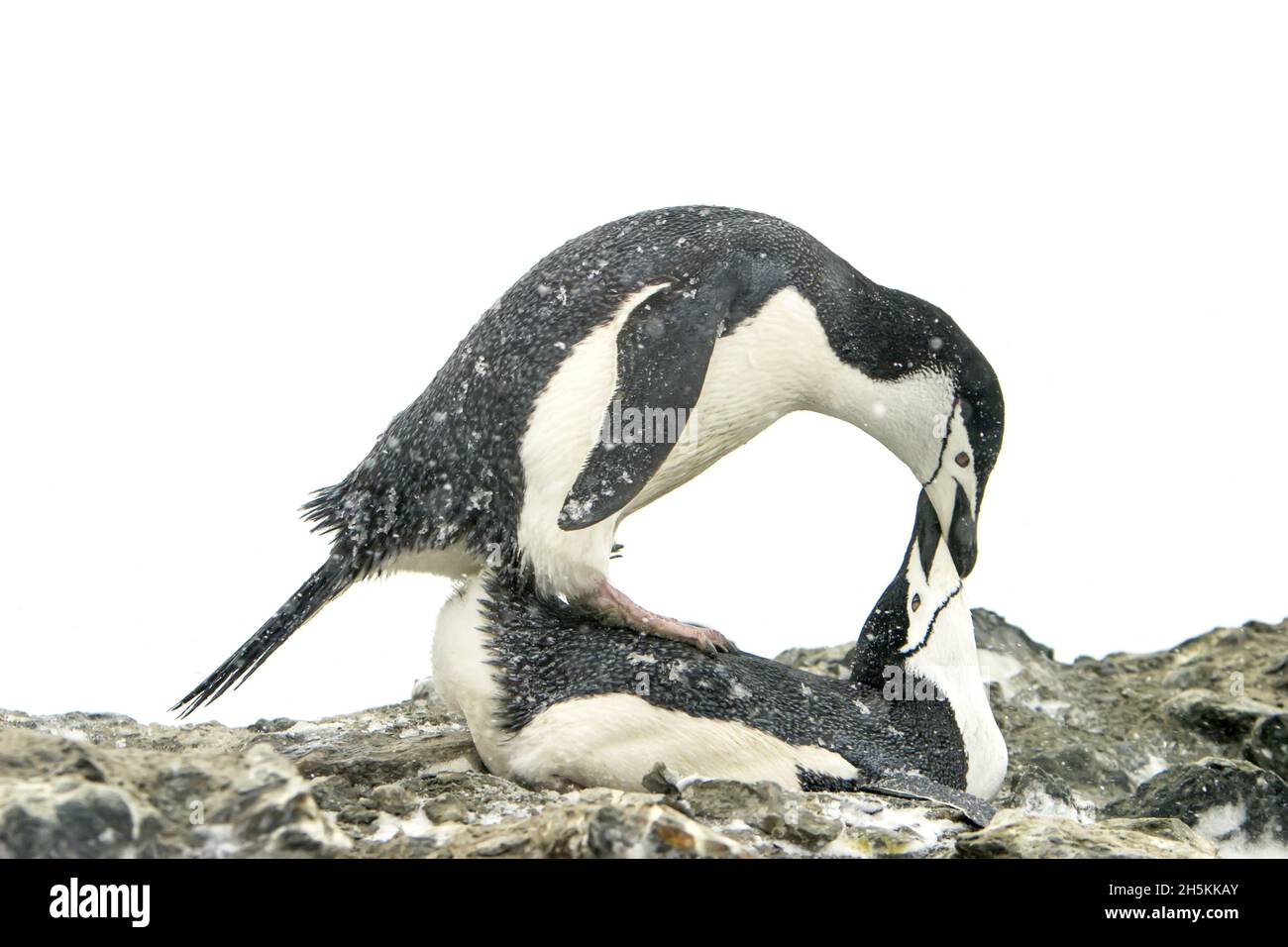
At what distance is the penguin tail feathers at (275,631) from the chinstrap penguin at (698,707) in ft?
0.71

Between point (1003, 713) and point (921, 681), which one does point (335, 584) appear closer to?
point (921, 681)

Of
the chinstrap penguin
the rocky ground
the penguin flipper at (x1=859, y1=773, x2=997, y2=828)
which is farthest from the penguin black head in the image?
the rocky ground

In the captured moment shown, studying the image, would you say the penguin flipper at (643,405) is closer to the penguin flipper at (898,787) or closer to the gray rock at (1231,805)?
the penguin flipper at (898,787)

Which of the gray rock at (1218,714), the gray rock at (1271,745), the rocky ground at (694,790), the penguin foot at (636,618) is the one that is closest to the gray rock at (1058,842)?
the rocky ground at (694,790)

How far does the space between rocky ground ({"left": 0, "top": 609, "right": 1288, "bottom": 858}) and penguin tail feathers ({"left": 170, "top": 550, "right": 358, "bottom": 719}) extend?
137 millimetres

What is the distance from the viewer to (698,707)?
2.55m

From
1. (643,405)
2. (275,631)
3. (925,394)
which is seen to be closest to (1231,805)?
(925,394)

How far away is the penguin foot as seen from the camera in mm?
2639

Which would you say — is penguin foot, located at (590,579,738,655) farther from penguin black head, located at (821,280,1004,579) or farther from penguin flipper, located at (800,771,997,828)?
penguin black head, located at (821,280,1004,579)

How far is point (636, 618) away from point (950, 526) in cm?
68

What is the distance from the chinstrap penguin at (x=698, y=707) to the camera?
254 cm

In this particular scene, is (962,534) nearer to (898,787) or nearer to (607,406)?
(898,787)
